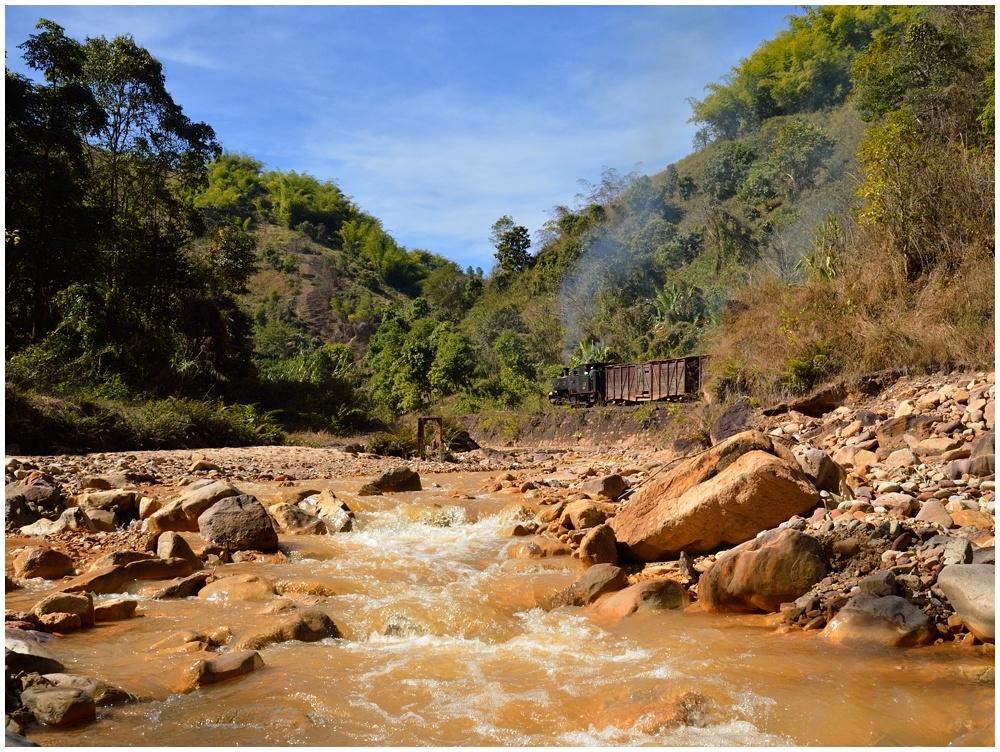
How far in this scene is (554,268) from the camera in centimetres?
4044

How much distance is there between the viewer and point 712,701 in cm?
334

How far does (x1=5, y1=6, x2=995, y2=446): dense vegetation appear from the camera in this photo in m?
11.6

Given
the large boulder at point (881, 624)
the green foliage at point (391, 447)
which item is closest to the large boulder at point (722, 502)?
the large boulder at point (881, 624)

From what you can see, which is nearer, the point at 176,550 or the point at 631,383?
the point at 176,550

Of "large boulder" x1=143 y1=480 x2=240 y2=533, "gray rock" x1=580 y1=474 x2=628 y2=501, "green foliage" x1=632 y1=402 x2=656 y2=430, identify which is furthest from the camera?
"green foliage" x1=632 y1=402 x2=656 y2=430

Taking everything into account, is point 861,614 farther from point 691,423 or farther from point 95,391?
point 95,391

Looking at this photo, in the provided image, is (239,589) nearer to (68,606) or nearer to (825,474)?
(68,606)

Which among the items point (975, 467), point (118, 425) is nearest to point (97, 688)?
point (975, 467)

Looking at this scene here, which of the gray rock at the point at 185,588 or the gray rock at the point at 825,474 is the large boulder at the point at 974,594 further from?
the gray rock at the point at 185,588

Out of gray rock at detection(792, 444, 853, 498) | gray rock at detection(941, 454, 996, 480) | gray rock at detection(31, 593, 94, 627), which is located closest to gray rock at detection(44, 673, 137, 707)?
gray rock at detection(31, 593, 94, 627)

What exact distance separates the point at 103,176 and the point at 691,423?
18.1m

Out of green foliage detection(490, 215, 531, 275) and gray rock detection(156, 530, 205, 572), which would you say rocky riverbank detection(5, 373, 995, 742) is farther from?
green foliage detection(490, 215, 531, 275)

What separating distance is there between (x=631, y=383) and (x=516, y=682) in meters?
17.2

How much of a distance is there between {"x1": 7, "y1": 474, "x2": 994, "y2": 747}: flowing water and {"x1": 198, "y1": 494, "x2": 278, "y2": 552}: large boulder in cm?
117
